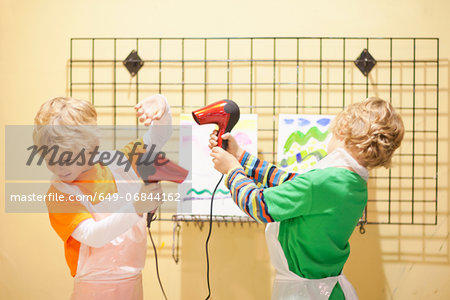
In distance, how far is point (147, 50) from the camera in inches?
65.6

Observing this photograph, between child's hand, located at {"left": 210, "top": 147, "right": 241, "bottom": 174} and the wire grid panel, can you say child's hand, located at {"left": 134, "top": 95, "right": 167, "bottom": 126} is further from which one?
the wire grid panel

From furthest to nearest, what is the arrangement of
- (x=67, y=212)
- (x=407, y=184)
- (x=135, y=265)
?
1. (x=407, y=184)
2. (x=135, y=265)
3. (x=67, y=212)

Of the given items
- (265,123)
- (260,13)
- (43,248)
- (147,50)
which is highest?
(260,13)

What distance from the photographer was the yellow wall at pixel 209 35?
1626 mm

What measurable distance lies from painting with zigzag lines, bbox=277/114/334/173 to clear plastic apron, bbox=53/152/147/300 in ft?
2.11

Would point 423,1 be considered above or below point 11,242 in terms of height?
above

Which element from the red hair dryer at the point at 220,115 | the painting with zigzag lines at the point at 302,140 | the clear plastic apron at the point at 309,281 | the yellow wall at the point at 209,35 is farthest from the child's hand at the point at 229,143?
the yellow wall at the point at 209,35

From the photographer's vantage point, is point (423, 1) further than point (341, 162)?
Yes

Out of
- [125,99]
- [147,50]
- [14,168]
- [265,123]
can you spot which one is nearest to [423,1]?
[265,123]

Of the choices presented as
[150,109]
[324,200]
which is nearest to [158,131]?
[150,109]

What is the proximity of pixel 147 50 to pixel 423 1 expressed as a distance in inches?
44.1

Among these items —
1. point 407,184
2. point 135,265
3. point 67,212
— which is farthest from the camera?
point 407,184

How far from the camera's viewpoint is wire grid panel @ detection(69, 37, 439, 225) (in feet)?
5.34

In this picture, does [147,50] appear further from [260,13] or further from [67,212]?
[67,212]
